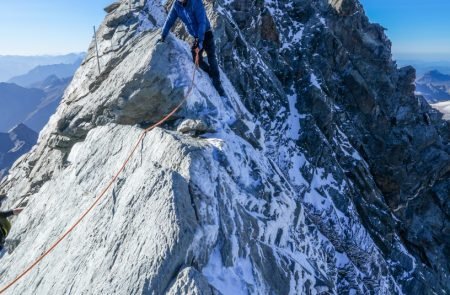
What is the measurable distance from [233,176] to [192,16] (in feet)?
23.7

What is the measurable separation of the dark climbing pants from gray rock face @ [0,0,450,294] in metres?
0.37

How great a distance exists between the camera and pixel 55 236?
32.1 feet

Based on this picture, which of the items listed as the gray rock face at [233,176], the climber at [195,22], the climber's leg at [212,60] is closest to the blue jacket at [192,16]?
the climber at [195,22]

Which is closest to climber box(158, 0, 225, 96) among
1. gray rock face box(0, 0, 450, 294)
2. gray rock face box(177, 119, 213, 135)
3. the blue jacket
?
the blue jacket

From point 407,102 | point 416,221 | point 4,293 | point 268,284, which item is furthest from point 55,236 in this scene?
point 407,102

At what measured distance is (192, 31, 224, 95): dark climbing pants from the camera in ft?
49.3

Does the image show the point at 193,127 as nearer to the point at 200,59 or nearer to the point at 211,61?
the point at 211,61

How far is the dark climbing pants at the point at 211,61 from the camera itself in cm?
1503

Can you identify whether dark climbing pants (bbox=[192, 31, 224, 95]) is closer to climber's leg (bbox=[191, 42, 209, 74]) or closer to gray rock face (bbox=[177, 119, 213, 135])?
climber's leg (bbox=[191, 42, 209, 74])

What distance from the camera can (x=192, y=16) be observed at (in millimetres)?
14336

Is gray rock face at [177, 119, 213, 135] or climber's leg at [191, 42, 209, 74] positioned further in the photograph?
climber's leg at [191, 42, 209, 74]

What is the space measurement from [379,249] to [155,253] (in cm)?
2622

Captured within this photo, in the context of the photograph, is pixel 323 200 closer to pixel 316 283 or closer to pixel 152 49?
pixel 316 283

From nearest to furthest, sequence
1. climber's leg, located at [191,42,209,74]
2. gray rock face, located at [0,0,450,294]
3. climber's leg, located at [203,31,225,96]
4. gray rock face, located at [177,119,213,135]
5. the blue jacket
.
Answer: gray rock face, located at [0,0,450,294], gray rock face, located at [177,119,213,135], the blue jacket, climber's leg, located at [203,31,225,96], climber's leg, located at [191,42,209,74]
